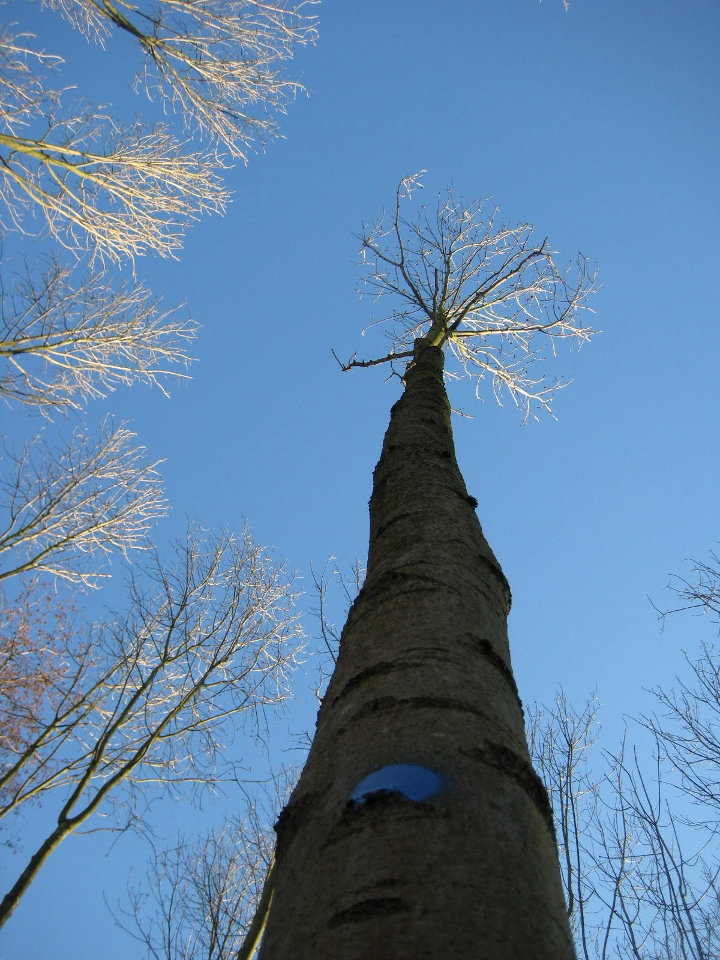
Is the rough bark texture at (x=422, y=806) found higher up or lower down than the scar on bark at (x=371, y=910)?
higher up

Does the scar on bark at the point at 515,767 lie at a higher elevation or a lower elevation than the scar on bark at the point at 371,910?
higher

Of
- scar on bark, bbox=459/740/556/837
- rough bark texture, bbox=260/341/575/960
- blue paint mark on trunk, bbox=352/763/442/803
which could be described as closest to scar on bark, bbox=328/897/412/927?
rough bark texture, bbox=260/341/575/960

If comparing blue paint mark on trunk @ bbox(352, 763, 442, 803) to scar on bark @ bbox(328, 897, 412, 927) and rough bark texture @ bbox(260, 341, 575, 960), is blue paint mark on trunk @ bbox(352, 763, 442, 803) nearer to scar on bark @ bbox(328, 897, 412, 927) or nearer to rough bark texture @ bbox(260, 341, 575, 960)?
rough bark texture @ bbox(260, 341, 575, 960)

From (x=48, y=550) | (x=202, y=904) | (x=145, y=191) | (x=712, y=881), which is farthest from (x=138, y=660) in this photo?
(x=712, y=881)

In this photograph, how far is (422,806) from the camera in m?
0.74

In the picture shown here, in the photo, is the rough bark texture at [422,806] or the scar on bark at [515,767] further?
the scar on bark at [515,767]

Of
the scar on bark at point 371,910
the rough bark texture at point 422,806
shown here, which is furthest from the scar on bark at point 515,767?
the scar on bark at point 371,910

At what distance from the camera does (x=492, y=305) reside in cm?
521

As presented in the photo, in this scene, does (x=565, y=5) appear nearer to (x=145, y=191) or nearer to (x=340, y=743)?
(x=145, y=191)

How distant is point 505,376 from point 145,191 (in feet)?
11.6

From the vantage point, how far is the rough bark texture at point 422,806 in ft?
2.04

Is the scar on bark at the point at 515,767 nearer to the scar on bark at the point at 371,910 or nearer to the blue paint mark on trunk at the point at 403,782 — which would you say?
the blue paint mark on trunk at the point at 403,782

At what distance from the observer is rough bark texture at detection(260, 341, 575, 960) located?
24.5 inches

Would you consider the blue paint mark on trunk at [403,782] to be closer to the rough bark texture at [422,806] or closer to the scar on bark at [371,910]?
the rough bark texture at [422,806]
